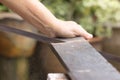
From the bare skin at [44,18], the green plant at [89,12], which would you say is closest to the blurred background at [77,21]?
the green plant at [89,12]

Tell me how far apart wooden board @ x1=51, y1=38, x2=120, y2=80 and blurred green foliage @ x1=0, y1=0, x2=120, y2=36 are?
1876 mm

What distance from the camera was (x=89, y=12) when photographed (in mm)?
3277

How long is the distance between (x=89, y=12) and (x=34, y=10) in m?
2.04

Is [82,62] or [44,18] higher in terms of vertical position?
[44,18]

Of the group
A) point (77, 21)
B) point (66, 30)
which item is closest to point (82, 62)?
point (66, 30)

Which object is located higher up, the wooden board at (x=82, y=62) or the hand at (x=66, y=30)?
the hand at (x=66, y=30)

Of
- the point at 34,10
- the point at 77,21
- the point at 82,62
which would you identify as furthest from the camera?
the point at 77,21

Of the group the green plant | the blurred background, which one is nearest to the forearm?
the blurred background

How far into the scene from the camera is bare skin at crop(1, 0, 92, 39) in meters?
1.26

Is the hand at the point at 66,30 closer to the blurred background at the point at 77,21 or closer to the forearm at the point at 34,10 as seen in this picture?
the forearm at the point at 34,10

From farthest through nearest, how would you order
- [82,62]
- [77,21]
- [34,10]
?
[77,21] < [34,10] < [82,62]

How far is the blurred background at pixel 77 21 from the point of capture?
2.89m

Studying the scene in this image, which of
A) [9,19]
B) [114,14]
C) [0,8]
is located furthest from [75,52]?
[114,14]

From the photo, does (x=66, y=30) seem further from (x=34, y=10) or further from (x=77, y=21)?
(x=77, y=21)
